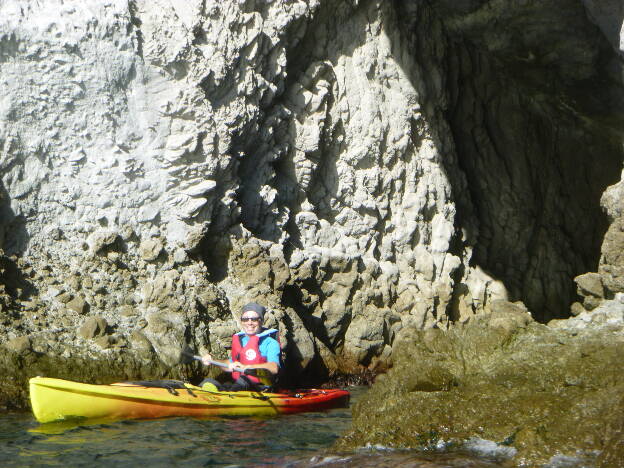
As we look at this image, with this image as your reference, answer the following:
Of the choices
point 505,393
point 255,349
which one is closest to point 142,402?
point 255,349

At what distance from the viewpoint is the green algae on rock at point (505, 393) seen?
16.3 feet

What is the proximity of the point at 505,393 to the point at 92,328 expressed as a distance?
5028 millimetres

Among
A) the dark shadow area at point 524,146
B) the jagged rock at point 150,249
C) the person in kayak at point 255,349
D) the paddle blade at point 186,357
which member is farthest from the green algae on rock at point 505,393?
the dark shadow area at point 524,146

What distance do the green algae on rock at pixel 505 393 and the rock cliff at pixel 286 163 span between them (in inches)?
145

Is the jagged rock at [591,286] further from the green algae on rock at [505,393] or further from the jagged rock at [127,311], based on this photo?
the jagged rock at [127,311]

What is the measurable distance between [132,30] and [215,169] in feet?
6.62

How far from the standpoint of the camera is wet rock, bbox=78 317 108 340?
868cm

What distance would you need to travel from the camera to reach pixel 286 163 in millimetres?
11695

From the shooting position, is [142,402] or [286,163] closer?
[142,402]

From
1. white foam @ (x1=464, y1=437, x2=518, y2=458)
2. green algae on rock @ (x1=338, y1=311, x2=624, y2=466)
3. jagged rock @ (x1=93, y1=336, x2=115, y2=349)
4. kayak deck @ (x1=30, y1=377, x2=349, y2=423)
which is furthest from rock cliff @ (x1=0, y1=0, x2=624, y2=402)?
white foam @ (x1=464, y1=437, x2=518, y2=458)

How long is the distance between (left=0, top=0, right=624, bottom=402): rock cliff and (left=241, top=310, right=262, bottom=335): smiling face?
3.37 feet

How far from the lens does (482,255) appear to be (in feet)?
48.8

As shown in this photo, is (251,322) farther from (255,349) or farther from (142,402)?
(142,402)

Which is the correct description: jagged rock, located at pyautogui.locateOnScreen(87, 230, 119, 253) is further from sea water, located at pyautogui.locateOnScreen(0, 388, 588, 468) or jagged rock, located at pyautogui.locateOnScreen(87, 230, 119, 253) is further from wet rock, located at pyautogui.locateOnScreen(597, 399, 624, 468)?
wet rock, located at pyautogui.locateOnScreen(597, 399, 624, 468)
